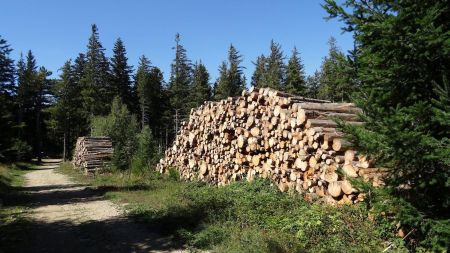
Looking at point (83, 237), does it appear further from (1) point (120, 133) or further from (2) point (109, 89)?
(2) point (109, 89)

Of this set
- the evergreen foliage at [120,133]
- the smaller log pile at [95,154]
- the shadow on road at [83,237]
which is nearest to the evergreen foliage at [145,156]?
the evergreen foliage at [120,133]

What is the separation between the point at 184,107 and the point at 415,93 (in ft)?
175

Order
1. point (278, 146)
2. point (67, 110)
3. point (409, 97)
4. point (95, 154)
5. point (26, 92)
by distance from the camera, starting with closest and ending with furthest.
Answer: point (409, 97)
point (278, 146)
point (95, 154)
point (67, 110)
point (26, 92)

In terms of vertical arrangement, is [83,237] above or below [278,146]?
below

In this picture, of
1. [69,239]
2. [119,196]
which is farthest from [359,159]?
[119,196]

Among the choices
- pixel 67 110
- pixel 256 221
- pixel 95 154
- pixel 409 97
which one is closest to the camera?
pixel 409 97

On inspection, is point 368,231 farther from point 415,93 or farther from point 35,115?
point 35,115

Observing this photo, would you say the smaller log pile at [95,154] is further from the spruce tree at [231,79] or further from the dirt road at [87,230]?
the spruce tree at [231,79]

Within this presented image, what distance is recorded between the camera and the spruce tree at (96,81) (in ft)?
165

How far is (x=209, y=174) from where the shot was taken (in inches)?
575

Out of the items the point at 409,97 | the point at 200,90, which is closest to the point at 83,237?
the point at 409,97

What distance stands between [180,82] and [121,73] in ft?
30.5

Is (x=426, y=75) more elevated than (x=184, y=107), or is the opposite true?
(x=184, y=107)

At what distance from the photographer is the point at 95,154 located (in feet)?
84.1
